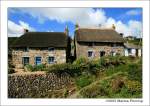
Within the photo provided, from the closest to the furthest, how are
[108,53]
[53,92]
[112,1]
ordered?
[112,1]
[53,92]
[108,53]

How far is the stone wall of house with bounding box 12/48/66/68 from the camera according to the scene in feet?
63.4

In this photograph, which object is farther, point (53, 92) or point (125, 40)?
point (125, 40)

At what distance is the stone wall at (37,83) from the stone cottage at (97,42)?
8.31ft

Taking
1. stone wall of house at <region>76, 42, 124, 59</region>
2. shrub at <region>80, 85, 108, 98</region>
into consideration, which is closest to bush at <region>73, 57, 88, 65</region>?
stone wall of house at <region>76, 42, 124, 59</region>

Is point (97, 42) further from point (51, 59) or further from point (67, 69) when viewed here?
point (67, 69)

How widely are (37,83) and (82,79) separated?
222 cm

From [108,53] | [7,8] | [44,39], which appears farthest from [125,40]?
[7,8]

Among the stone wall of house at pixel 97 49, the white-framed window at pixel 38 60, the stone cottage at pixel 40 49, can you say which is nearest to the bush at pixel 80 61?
the stone wall of house at pixel 97 49

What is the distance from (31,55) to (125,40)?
5613mm

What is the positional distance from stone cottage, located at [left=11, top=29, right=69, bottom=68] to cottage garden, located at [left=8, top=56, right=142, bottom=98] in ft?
2.75

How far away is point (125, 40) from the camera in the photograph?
20484mm

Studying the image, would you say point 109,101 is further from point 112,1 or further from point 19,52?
point 19,52

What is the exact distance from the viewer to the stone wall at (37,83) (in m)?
16.1

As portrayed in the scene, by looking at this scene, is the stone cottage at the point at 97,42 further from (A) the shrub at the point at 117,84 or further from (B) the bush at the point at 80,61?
(A) the shrub at the point at 117,84
